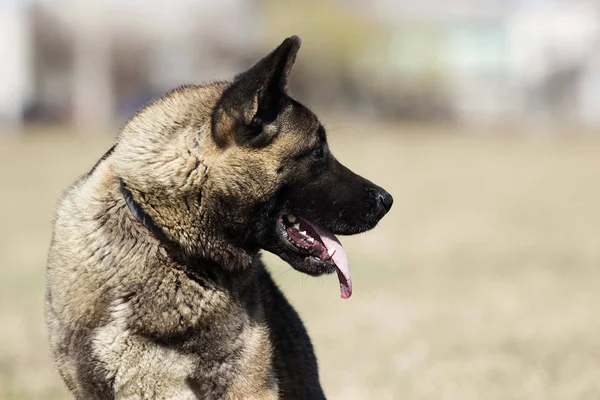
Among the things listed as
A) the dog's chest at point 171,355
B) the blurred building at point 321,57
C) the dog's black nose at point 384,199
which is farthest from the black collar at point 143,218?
the blurred building at point 321,57

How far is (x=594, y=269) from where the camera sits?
1149 centimetres

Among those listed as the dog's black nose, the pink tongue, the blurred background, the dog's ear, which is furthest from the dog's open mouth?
the blurred background

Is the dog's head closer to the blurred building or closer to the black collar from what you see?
the black collar

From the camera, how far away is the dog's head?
350 centimetres

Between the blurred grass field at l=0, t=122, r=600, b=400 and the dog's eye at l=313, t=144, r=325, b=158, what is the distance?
1.19 meters

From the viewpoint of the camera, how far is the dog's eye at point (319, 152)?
3.77m

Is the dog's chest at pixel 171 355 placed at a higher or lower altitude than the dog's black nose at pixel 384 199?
lower

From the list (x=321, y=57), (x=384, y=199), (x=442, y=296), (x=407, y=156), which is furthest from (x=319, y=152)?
(x=321, y=57)

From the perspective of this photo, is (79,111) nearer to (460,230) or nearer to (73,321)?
(460,230)

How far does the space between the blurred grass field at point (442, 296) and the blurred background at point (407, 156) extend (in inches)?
1.2

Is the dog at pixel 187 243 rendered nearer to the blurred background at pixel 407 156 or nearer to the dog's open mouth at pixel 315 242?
the dog's open mouth at pixel 315 242

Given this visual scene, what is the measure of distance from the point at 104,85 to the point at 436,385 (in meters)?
44.0

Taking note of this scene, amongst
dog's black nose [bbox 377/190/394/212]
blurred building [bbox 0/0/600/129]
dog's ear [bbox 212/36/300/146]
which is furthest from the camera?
blurred building [bbox 0/0/600/129]

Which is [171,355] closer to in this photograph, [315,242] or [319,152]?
[315,242]
